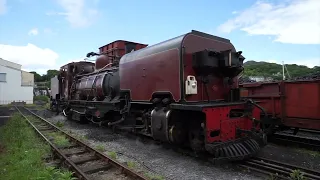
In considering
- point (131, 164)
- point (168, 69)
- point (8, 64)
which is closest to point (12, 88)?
point (8, 64)

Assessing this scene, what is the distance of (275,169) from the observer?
15.4 ft

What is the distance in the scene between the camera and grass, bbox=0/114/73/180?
4.60m

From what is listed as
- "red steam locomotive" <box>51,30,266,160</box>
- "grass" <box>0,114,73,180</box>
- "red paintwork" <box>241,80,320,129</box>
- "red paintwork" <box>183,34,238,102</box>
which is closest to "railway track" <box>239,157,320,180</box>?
"red steam locomotive" <box>51,30,266,160</box>

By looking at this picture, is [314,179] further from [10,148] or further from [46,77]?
[46,77]

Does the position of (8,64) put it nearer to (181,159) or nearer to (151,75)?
(151,75)

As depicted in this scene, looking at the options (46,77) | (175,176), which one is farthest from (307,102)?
(46,77)

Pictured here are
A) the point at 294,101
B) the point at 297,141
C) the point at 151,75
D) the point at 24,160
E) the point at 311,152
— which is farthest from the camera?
the point at 297,141

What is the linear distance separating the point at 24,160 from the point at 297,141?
285 inches

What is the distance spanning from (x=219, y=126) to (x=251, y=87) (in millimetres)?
3846

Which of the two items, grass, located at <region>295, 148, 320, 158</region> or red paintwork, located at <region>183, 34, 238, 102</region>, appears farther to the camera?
grass, located at <region>295, 148, 320, 158</region>

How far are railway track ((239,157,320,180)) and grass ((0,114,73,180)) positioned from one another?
3.51 meters

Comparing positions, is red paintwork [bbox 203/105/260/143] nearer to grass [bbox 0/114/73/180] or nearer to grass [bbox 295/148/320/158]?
grass [bbox 295/148/320/158]

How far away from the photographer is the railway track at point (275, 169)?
441 cm

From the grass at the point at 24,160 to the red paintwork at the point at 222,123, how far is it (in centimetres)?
282
